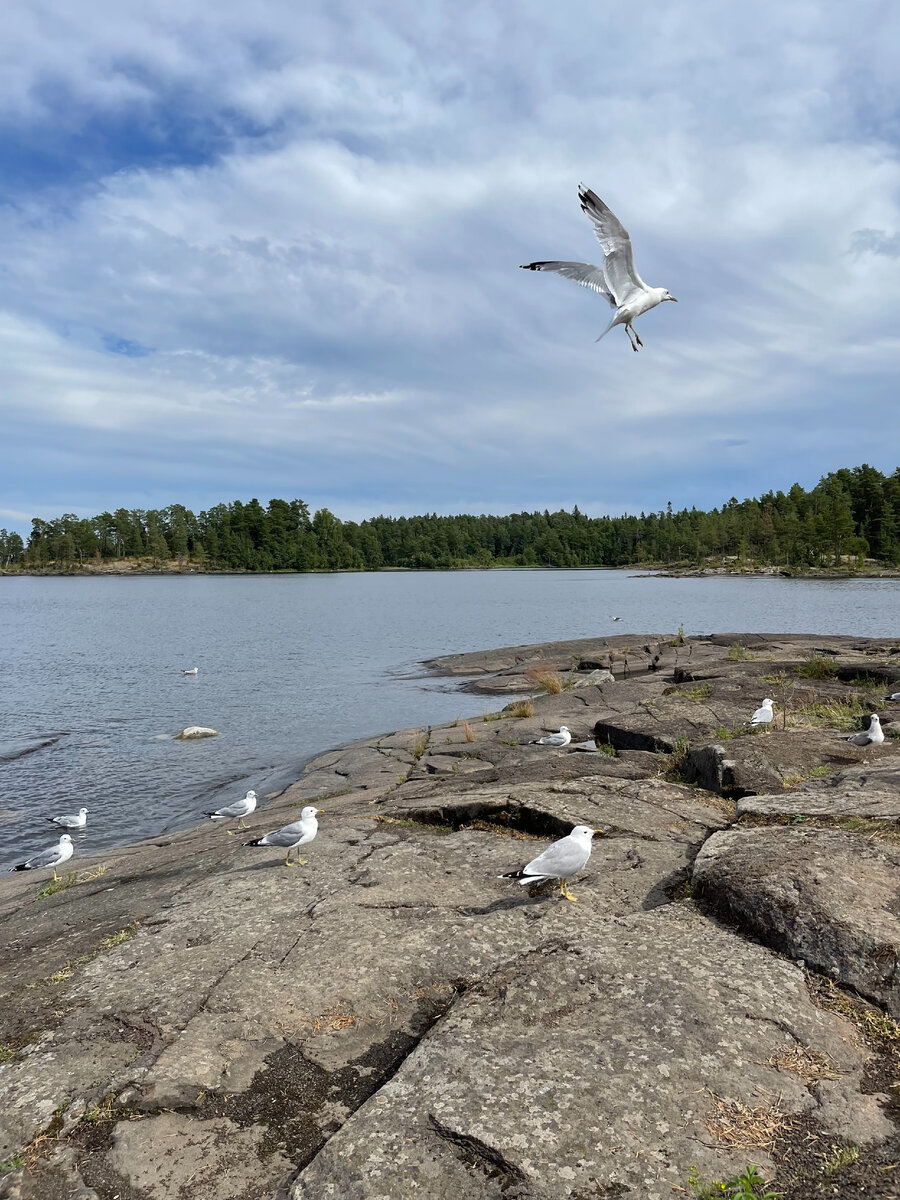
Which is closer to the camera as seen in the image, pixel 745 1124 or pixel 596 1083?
pixel 745 1124

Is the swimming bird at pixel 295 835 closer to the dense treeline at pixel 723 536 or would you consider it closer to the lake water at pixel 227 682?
the lake water at pixel 227 682

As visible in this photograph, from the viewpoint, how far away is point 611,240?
998 centimetres

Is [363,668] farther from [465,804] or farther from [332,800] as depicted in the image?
[465,804]

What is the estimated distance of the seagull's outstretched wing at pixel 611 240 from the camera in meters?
9.82

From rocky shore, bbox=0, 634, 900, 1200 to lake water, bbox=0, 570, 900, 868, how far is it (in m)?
9.19

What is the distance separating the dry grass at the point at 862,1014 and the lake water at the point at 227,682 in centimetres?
1278

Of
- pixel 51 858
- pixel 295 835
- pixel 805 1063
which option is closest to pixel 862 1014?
pixel 805 1063

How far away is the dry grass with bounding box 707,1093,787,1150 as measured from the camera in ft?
10.5

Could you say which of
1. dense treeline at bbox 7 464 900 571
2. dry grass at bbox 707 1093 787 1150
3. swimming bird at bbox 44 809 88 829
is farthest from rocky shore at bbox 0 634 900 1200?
dense treeline at bbox 7 464 900 571

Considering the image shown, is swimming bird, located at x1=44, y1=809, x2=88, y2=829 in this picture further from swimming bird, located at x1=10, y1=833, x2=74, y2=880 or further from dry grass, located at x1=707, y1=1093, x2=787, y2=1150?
dry grass, located at x1=707, y1=1093, x2=787, y2=1150

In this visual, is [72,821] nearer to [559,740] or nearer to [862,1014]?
[559,740]

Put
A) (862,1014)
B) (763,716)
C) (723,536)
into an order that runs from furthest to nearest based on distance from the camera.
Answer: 1. (723,536)
2. (763,716)
3. (862,1014)

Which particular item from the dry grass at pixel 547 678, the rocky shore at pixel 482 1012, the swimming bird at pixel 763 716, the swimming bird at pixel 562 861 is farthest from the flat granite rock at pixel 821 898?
the dry grass at pixel 547 678

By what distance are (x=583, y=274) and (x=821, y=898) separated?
9.06 m
